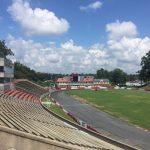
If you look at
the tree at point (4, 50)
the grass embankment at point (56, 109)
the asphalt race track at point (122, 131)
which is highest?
the tree at point (4, 50)

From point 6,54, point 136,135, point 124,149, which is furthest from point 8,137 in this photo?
point 6,54

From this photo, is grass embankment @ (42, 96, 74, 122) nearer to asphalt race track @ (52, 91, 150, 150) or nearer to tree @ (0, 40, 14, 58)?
asphalt race track @ (52, 91, 150, 150)

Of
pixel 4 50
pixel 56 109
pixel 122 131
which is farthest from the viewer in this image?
pixel 4 50

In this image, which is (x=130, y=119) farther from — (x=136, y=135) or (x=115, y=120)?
(x=136, y=135)

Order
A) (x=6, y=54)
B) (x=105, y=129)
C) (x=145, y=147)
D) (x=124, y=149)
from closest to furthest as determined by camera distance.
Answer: (x=124, y=149)
(x=145, y=147)
(x=105, y=129)
(x=6, y=54)

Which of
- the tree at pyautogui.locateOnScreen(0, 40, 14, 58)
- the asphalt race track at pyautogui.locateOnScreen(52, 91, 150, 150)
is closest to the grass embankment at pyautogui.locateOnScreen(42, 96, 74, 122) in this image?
the asphalt race track at pyautogui.locateOnScreen(52, 91, 150, 150)

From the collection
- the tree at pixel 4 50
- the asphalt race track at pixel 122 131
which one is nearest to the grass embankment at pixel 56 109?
the asphalt race track at pixel 122 131

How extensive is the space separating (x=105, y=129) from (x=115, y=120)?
10.0 meters

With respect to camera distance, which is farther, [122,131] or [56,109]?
[56,109]

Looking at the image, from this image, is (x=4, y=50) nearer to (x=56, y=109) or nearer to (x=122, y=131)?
(x=56, y=109)

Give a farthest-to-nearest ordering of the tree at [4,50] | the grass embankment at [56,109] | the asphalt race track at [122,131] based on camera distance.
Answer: the tree at [4,50]
the grass embankment at [56,109]
the asphalt race track at [122,131]

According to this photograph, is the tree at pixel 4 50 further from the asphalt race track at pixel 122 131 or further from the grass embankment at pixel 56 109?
the asphalt race track at pixel 122 131

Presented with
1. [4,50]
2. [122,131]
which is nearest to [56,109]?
[122,131]

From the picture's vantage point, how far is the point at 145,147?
34594 mm
